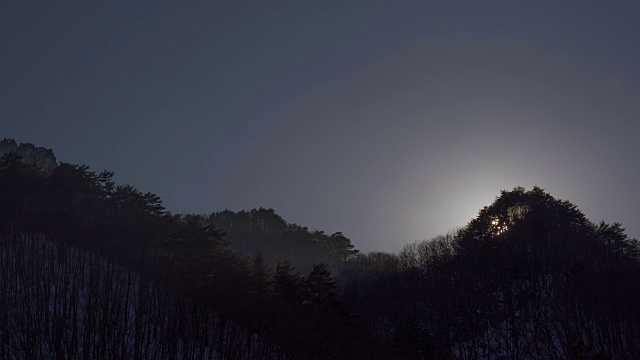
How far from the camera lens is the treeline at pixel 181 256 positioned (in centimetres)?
4681

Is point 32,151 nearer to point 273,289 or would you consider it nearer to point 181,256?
point 181,256

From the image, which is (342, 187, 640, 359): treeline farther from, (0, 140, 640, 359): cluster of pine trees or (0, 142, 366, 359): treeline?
(0, 142, 366, 359): treeline

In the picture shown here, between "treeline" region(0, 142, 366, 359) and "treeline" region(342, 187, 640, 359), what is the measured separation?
11.6 meters

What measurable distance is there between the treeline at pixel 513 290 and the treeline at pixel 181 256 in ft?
38.0

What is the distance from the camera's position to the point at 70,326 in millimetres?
40906

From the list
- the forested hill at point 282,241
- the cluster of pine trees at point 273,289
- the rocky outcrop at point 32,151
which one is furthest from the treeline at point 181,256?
the forested hill at point 282,241

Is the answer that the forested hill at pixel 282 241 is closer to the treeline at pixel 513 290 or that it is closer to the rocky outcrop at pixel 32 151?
the treeline at pixel 513 290

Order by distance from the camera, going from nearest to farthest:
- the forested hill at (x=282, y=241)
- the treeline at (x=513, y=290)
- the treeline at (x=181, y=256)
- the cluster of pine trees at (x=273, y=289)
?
the cluster of pine trees at (x=273, y=289) < the treeline at (x=181, y=256) < the treeline at (x=513, y=290) < the forested hill at (x=282, y=241)

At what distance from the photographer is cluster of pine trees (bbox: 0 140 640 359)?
4266 cm

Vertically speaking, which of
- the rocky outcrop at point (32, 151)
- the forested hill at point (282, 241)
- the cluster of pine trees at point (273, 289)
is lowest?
the cluster of pine trees at point (273, 289)

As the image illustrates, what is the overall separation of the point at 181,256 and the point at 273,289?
12056 mm

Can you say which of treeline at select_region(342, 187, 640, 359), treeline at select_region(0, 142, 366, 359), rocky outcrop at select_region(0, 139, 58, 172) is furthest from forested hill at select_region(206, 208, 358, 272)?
treeline at select_region(0, 142, 366, 359)

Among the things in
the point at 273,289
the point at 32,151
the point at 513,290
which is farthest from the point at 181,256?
the point at 32,151

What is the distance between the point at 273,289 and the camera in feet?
179
